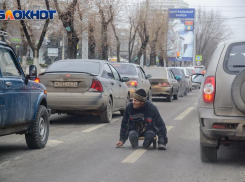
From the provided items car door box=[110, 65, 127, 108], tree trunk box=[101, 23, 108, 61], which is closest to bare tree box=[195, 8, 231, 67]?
tree trunk box=[101, 23, 108, 61]

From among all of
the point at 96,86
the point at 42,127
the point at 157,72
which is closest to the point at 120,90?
the point at 96,86

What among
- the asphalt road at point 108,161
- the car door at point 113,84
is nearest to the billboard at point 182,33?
the car door at point 113,84

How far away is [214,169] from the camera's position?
22.0 feet

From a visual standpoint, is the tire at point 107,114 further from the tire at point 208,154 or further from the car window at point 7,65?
the tire at point 208,154

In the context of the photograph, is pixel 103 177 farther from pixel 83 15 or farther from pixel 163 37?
pixel 163 37

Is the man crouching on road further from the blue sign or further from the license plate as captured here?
the blue sign

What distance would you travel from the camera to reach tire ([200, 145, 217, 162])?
7102 millimetres

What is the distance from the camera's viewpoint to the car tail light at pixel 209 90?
21.8ft

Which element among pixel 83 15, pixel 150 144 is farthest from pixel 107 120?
pixel 83 15

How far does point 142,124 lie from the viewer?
332 inches

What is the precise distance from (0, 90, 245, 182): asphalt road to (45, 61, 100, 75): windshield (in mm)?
2391

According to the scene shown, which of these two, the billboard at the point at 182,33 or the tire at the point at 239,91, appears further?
the billboard at the point at 182,33

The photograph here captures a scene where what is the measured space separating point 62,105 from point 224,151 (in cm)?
488

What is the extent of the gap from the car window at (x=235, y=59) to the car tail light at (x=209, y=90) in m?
0.24
